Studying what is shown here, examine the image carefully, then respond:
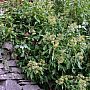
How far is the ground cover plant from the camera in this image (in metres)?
3.18

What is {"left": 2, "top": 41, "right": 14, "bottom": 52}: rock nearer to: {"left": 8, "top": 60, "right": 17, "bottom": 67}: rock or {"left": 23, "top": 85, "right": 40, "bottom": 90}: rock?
{"left": 8, "top": 60, "right": 17, "bottom": 67}: rock

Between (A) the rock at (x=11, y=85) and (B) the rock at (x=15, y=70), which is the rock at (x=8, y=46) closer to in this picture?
(B) the rock at (x=15, y=70)

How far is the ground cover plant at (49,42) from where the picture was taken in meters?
3.18

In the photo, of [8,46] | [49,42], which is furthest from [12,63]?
[49,42]

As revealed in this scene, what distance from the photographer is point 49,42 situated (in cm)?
321

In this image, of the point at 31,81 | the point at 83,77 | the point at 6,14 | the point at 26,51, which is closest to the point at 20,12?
the point at 6,14

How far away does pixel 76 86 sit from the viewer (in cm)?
316

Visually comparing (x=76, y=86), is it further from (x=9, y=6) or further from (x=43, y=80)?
(x=9, y=6)

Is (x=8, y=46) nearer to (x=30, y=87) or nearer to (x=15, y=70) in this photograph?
(x=15, y=70)

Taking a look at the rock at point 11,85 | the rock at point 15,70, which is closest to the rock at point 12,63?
→ the rock at point 15,70

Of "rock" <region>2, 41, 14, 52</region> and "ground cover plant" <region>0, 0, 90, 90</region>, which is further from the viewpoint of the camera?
"rock" <region>2, 41, 14, 52</region>

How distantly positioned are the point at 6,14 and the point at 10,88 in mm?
856

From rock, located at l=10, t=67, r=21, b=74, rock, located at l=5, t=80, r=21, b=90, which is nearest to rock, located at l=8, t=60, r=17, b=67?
rock, located at l=10, t=67, r=21, b=74

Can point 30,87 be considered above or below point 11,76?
below
